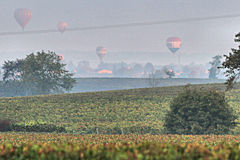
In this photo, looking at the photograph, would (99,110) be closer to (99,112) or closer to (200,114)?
(99,112)

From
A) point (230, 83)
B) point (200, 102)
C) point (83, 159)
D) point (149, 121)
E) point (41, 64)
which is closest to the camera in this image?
point (83, 159)

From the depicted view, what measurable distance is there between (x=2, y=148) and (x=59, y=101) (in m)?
47.4

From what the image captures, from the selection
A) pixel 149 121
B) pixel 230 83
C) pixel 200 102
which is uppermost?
pixel 230 83

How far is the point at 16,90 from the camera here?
10681 cm

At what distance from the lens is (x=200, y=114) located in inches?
1305

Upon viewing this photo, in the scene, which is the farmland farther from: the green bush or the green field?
the green bush

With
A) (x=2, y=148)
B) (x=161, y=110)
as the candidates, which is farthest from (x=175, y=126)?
(x=2, y=148)

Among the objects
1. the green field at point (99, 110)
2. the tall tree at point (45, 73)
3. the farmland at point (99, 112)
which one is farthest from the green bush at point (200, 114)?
the tall tree at point (45, 73)

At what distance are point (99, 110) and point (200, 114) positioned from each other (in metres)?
20.5

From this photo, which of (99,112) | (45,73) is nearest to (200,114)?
(99,112)

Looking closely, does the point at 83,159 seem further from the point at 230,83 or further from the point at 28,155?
the point at 230,83

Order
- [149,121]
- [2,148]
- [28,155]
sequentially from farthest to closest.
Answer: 1. [149,121]
2. [2,148]
3. [28,155]

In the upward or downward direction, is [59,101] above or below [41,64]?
below

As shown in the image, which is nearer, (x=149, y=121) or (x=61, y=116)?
(x=149, y=121)
